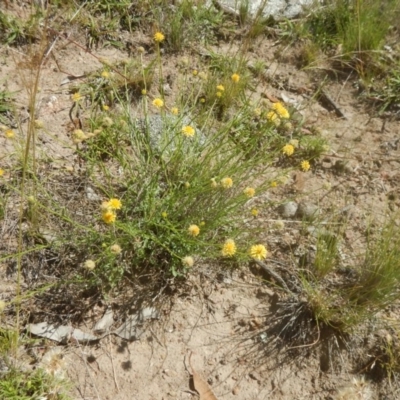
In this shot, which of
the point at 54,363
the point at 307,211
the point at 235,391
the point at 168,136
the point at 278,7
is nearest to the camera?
the point at 54,363

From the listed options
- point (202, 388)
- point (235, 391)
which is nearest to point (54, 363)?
point (202, 388)

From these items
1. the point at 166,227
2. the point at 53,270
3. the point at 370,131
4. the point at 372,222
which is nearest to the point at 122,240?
the point at 166,227

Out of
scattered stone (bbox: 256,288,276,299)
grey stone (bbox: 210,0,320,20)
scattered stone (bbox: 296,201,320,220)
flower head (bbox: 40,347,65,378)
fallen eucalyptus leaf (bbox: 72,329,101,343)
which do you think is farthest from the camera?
grey stone (bbox: 210,0,320,20)

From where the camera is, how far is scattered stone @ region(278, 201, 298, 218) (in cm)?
266

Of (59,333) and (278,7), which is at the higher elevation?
(278,7)

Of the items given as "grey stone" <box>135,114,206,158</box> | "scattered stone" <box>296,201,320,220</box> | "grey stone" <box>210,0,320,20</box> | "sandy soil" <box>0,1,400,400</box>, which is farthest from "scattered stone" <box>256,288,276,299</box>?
"grey stone" <box>210,0,320,20</box>

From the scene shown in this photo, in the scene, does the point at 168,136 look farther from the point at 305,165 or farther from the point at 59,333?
the point at 59,333

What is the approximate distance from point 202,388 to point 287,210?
42.7 inches

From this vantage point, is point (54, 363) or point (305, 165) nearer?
point (54, 363)

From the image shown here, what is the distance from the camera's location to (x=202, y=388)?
6.91 feet

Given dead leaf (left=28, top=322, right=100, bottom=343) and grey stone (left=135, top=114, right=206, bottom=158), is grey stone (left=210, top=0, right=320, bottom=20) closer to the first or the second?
grey stone (left=135, top=114, right=206, bottom=158)

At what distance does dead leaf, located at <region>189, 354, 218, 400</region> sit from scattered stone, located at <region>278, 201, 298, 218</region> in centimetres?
102

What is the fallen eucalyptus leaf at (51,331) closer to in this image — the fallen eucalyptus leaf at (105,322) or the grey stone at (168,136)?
the fallen eucalyptus leaf at (105,322)

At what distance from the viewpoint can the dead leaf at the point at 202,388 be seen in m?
2.09
